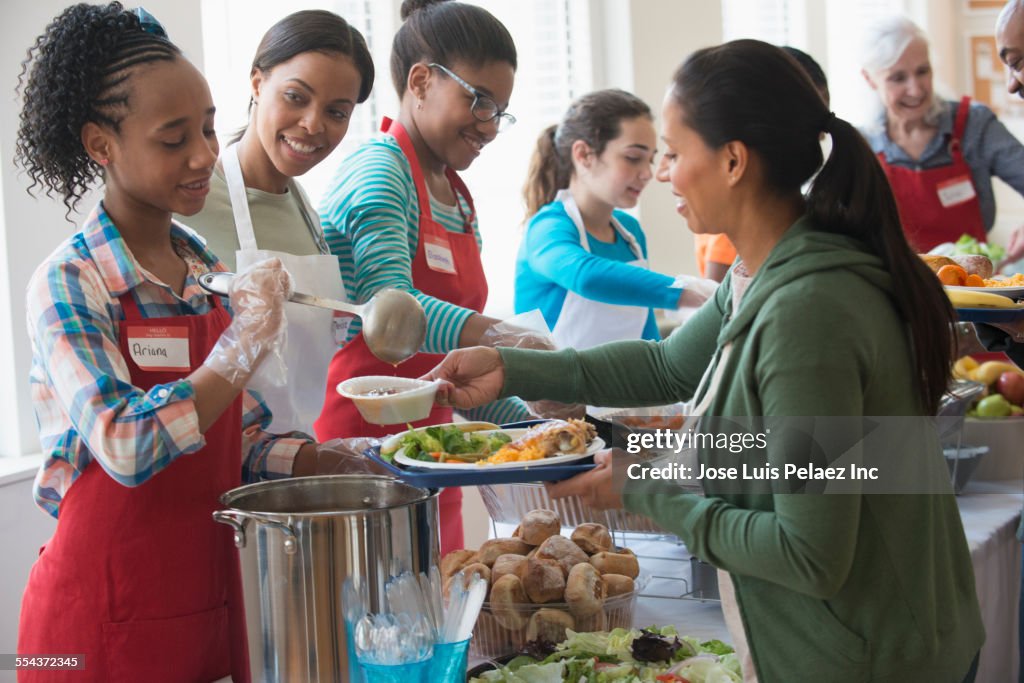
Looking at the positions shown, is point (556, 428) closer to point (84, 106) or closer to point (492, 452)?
point (492, 452)

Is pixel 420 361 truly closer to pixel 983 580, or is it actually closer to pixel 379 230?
pixel 379 230

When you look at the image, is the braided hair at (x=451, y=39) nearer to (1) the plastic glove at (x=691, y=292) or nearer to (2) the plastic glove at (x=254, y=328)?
(2) the plastic glove at (x=254, y=328)

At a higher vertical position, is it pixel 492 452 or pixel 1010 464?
pixel 492 452

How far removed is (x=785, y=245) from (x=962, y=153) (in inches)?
144

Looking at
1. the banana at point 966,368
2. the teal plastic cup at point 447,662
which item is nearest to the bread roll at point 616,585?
the teal plastic cup at point 447,662

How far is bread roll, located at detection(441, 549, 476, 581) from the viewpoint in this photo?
1660mm

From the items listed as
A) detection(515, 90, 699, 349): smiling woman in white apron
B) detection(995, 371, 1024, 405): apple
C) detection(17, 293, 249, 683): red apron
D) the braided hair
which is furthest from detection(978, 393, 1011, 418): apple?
detection(17, 293, 249, 683): red apron

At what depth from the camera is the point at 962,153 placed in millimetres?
4496

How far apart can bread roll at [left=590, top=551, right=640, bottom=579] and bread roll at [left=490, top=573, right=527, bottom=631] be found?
15 centimetres

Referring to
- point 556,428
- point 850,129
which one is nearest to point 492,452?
point 556,428

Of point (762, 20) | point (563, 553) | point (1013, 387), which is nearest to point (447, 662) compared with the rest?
point (563, 553)

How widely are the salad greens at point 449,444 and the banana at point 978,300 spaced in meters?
0.84

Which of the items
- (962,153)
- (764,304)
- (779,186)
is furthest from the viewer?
(962,153)

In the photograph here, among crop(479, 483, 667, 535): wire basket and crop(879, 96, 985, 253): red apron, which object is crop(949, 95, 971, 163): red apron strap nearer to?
crop(879, 96, 985, 253): red apron
